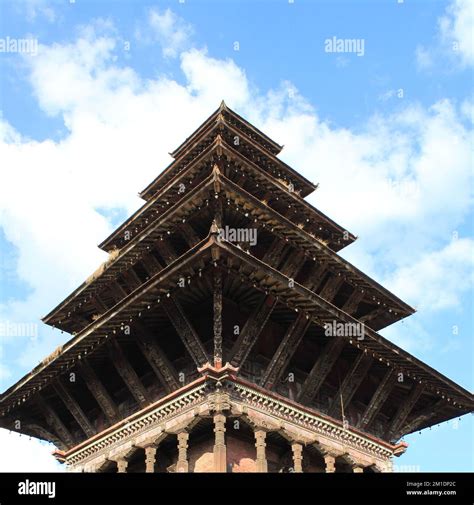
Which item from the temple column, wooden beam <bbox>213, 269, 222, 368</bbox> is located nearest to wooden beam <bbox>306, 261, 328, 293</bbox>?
wooden beam <bbox>213, 269, 222, 368</bbox>

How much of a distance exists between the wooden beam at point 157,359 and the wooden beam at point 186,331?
118 cm

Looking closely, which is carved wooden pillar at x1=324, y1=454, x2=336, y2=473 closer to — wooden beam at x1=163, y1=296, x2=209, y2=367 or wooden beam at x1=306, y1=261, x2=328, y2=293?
wooden beam at x1=163, y1=296, x2=209, y2=367

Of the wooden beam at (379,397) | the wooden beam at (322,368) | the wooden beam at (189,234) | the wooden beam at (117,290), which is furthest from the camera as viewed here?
the wooden beam at (117,290)

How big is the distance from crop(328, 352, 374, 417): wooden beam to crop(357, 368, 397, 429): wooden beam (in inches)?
29.7

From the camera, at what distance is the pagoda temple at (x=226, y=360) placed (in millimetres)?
19172

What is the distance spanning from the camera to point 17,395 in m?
23.9

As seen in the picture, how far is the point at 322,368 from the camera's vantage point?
22.3 metres

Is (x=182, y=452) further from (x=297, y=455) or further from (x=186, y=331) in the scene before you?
(x=186, y=331)

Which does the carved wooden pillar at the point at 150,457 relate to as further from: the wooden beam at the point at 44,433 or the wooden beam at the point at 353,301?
the wooden beam at the point at 353,301

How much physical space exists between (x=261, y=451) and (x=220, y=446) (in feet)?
5.00

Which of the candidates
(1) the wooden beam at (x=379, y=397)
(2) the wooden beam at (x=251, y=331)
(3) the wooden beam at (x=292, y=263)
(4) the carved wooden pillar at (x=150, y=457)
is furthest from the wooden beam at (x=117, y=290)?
(1) the wooden beam at (x=379, y=397)
